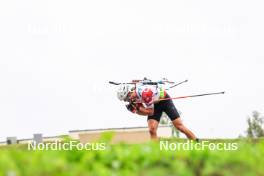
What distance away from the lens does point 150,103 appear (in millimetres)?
13625

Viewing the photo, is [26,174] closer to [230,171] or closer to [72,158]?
[72,158]

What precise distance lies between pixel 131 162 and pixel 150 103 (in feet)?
32.5

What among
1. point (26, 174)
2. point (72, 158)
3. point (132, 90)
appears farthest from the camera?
point (132, 90)

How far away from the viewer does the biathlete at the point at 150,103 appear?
13.5m

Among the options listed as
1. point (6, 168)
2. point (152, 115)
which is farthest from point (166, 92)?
point (6, 168)

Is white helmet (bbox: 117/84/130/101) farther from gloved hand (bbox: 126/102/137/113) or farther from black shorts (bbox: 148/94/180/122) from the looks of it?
black shorts (bbox: 148/94/180/122)

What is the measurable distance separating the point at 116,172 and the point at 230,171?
0.71 meters

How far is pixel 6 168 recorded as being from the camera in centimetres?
319

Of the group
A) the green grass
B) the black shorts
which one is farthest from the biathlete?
the green grass

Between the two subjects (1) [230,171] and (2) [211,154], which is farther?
(2) [211,154]

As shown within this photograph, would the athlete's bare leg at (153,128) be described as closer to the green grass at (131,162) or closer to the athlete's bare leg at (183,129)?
the athlete's bare leg at (183,129)

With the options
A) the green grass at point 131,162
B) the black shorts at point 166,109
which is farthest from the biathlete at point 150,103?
the green grass at point 131,162

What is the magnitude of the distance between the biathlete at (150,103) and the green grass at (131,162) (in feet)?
30.2

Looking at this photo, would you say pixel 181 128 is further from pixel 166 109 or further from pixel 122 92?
pixel 122 92
